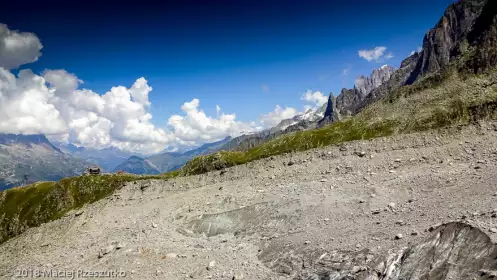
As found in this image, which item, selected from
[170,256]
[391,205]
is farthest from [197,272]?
[391,205]

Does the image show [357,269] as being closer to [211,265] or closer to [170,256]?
[211,265]

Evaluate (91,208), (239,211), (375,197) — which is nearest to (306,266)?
(375,197)

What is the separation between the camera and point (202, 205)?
42.4 meters

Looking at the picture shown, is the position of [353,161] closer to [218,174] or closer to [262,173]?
[262,173]

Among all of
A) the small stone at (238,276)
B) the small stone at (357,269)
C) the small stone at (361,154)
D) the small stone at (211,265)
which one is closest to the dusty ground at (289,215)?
the small stone at (211,265)

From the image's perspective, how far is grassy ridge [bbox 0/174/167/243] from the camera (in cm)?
9269

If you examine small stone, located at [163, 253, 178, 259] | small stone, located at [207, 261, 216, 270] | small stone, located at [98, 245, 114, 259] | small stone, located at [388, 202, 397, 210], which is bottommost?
small stone, located at [207, 261, 216, 270]

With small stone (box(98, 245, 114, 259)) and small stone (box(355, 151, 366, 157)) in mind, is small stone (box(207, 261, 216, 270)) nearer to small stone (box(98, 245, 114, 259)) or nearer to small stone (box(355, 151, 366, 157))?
small stone (box(98, 245, 114, 259))

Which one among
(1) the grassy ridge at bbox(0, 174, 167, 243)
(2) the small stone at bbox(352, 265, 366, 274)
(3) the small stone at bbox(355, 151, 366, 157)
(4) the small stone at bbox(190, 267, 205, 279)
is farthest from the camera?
(1) the grassy ridge at bbox(0, 174, 167, 243)

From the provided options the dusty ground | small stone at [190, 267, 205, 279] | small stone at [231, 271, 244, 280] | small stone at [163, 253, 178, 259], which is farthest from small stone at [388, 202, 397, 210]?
small stone at [163, 253, 178, 259]

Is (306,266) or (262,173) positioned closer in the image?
(306,266)

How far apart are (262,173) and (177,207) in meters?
14.0

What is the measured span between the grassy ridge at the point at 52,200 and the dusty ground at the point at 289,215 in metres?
43.6

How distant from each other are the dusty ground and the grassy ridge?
4363 cm
